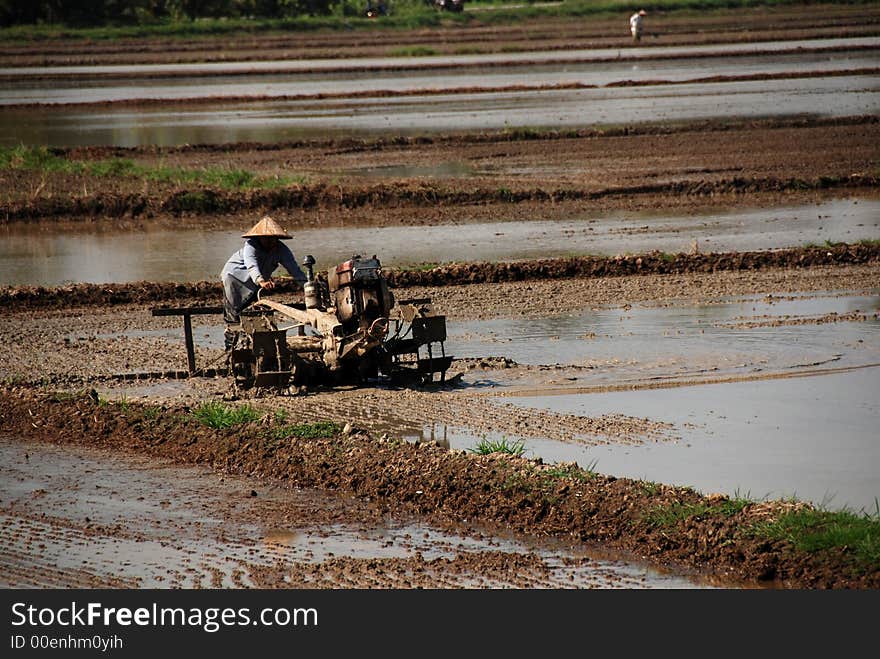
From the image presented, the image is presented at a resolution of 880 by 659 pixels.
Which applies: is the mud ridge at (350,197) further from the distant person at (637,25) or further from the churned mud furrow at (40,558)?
the distant person at (637,25)

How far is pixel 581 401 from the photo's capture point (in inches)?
423

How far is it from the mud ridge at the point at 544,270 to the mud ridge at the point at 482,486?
4697 millimetres

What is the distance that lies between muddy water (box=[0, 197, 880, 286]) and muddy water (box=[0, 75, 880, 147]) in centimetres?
978

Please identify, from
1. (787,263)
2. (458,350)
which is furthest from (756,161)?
(458,350)

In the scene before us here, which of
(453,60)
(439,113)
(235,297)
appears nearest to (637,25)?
(453,60)

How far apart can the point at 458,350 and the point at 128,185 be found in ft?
38.3

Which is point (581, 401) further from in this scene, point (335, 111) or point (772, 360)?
point (335, 111)

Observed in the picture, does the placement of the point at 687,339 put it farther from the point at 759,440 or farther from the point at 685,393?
the point at 759,440

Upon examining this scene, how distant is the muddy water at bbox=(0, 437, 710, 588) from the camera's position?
7.26 meters

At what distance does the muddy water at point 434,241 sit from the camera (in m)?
17.4

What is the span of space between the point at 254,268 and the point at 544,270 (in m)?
5.18

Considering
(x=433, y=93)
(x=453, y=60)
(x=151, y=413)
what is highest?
(x=453, y=60)

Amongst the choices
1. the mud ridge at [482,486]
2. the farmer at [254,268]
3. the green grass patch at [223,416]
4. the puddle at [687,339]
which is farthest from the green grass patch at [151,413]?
the puddle at [687,339]

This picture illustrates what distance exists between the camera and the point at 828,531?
710 centimetres
